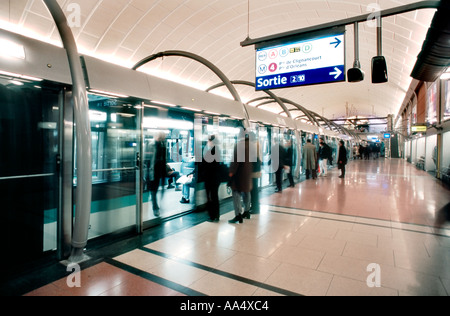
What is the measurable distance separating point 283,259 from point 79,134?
10.8 feet

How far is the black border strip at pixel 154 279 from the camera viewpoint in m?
2.80

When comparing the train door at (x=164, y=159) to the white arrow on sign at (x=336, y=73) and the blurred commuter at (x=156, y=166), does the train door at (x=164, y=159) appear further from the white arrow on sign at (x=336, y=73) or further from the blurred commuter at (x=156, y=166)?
the white arrow on sign at (x=336, y=73)

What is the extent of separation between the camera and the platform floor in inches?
113

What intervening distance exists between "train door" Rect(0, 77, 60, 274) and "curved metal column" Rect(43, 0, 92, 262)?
42 cm

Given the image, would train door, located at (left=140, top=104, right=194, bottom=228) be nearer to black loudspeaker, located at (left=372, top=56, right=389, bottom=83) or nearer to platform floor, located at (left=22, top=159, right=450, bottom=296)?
platform floor, located at (left=22, top=159, right=450, bottom=296)

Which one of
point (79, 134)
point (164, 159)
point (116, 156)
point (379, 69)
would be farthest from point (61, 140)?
point (379, 69)

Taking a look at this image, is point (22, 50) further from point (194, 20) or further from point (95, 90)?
point (194, 20)

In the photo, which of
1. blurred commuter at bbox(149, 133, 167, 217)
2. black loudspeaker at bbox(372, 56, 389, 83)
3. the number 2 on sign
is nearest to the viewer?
black loudspeaker at bbox(372, 56, 389, 83)

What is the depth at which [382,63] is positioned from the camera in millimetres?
4469

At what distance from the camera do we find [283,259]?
361 centimetres

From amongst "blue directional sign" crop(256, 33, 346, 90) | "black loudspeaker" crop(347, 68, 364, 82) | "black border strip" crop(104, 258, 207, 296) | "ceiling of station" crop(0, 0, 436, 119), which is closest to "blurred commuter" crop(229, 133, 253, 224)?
"blue directional sign" crop(256, 33, 346, 90)
